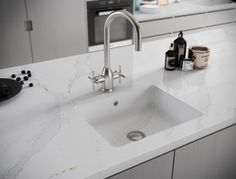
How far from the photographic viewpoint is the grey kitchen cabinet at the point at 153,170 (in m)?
1.00

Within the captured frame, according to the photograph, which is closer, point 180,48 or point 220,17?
point 180,48

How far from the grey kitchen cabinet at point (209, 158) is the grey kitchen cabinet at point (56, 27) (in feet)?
6.51

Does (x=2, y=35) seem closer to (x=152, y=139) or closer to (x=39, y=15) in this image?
(x=39, y=15)

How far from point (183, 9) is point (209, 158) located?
2.91 meters

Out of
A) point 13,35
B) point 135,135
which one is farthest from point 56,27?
point 135,135

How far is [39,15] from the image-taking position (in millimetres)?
2633

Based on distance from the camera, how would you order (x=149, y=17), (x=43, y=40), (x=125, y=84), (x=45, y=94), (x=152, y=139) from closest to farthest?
(x=152, y=139), (x=45, y=94), (x=125, y=84), (x=43, y=40), (x=149, y=17)

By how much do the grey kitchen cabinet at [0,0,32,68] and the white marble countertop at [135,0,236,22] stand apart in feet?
4.35

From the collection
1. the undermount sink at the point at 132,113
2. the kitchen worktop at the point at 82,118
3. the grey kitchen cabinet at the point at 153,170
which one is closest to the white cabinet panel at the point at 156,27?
the kitchen worktop at the point at 82,118

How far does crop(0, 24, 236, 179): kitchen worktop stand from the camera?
3.12 ft

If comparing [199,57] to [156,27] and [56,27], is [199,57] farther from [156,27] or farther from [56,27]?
[156,27]

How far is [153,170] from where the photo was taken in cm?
107

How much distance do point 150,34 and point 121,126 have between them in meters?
2.23

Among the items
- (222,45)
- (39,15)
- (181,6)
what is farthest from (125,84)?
(181,6)
